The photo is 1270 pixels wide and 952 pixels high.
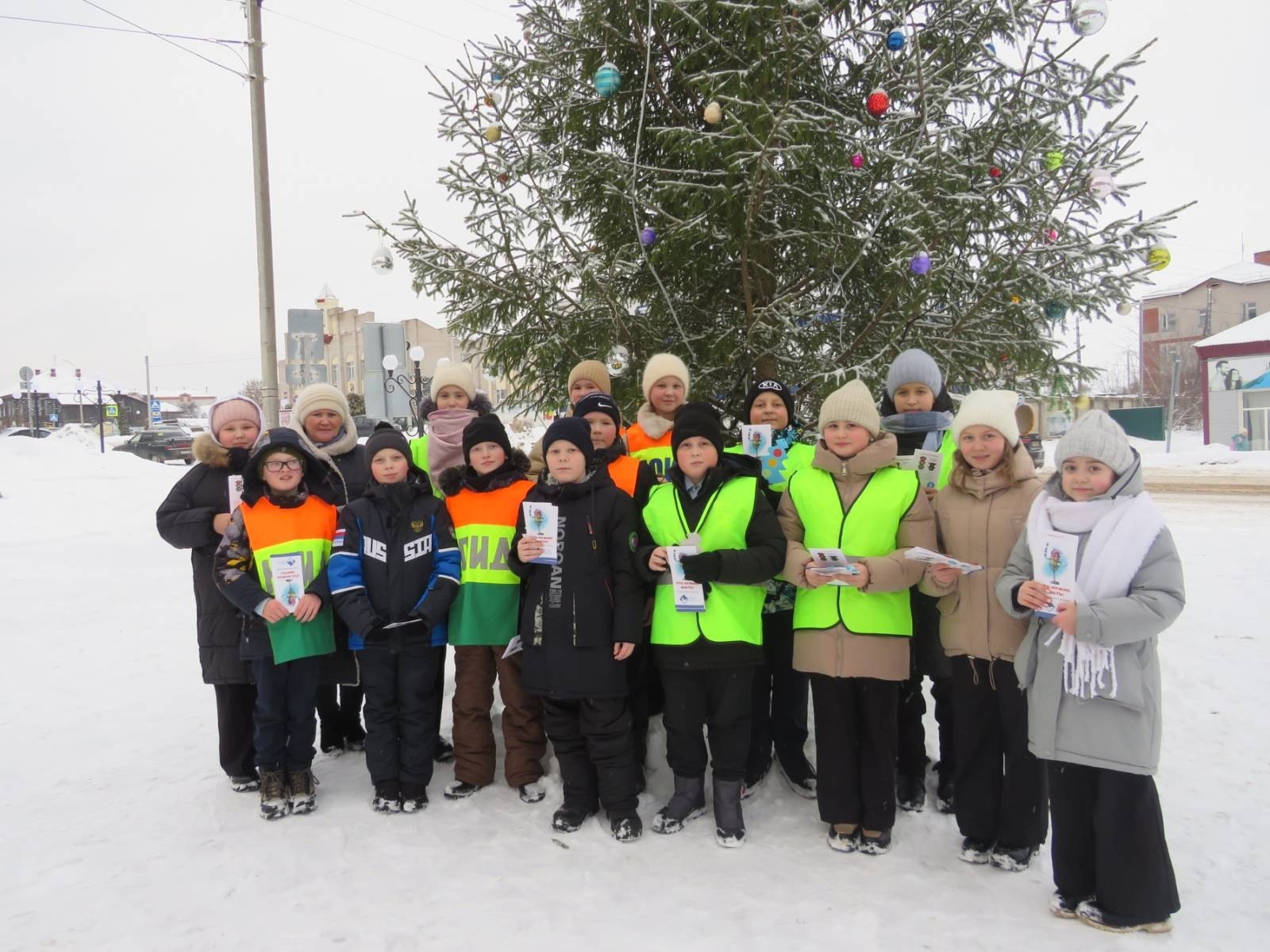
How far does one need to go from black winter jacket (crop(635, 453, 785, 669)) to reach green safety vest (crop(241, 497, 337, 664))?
1721 mm

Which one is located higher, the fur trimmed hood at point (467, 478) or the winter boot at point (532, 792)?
the fur trimmed hood at point (467, 478)

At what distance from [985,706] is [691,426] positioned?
71.1 inches

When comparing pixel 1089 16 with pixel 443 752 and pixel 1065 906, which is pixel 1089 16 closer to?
pixel 1065 906

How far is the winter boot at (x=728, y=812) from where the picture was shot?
3.89 metres

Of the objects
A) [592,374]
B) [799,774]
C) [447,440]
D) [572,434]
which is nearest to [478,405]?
[447,440]

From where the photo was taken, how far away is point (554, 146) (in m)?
5.88

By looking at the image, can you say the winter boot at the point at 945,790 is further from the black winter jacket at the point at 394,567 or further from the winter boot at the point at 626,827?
the black winter jacket at the point at 394,567

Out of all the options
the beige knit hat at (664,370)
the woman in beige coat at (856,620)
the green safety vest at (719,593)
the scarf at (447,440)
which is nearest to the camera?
the woman in beige coat at (856,620)

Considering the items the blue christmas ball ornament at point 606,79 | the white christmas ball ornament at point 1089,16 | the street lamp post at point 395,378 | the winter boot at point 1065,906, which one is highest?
the white christmas ball ornament at point 1089,16

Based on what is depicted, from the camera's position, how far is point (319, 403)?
483cm

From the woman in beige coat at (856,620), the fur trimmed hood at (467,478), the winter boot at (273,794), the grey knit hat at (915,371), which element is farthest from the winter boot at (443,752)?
the grey knit hat at (915,371)

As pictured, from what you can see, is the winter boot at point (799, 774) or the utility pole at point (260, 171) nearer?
the winter boot at point (799, 774)

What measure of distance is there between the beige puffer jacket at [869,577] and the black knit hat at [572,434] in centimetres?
112

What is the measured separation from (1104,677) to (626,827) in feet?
7.18
